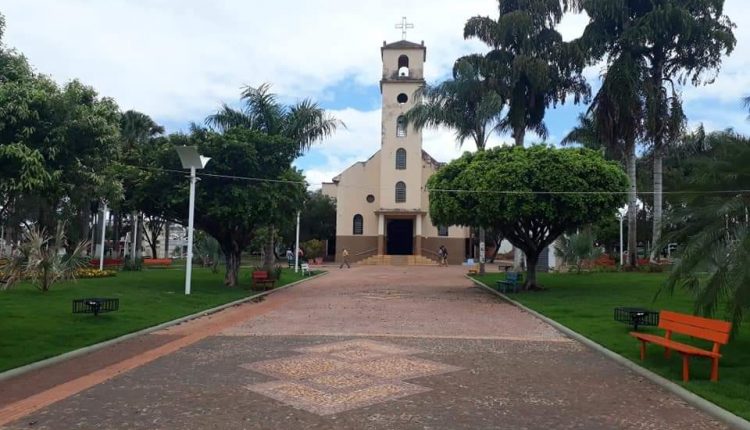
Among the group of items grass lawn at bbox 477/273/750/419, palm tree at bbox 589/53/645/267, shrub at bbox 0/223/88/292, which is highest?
palm tree at bbox 589/53/645/267

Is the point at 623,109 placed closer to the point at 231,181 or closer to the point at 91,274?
the point at 231,181

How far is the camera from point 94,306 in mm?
13844

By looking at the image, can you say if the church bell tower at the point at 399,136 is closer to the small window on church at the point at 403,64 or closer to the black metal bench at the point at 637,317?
the small window on church at the point at 403,64

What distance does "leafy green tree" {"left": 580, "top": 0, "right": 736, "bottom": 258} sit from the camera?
2956 cm

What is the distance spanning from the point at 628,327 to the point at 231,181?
49.7ft

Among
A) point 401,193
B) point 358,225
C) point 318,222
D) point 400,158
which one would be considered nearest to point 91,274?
point 358,225

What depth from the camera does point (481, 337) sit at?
12.8 metres

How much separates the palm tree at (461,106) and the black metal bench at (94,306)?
68.9ft

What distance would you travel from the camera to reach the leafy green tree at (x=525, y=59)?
31.8 m

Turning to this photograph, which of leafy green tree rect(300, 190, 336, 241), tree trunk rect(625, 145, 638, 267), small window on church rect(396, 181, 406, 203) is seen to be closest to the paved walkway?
tree trunk rect(625, 145, 638, 267)

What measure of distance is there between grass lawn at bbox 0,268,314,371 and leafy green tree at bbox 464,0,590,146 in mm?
16619

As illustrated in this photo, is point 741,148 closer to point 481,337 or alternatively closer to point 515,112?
point 481,337

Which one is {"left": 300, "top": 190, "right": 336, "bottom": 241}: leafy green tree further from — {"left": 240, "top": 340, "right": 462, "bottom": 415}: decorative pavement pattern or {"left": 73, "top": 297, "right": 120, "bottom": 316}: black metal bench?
{"left": 240, "top": 340, "right": 462, "bottom": 415}: decorative pavement pattern

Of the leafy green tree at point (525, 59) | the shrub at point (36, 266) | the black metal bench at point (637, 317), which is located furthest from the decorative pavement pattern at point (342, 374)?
the leafy green tree at point (525, 59)
